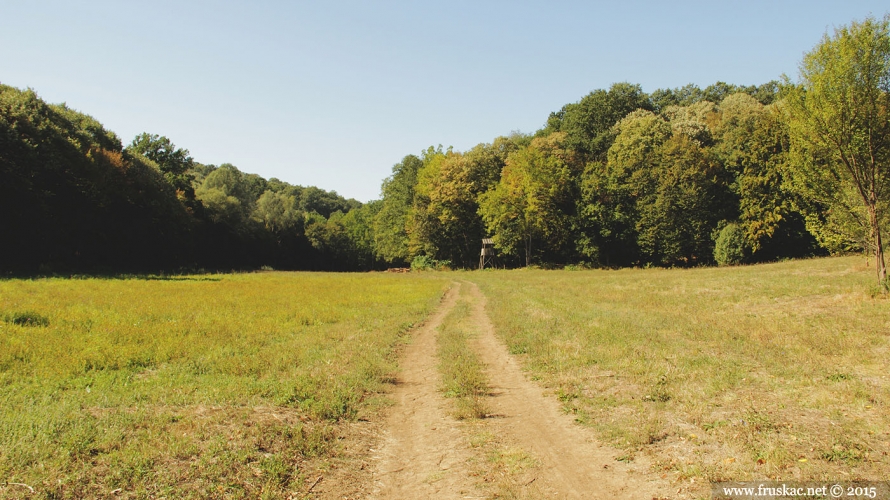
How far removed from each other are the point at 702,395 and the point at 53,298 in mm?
24992

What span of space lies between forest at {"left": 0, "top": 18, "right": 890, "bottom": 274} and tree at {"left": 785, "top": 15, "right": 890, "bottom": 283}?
15 cm

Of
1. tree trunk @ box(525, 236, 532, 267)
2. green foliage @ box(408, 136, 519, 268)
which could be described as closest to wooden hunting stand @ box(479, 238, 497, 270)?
green foliage @ box(408, 136, 519, 268)

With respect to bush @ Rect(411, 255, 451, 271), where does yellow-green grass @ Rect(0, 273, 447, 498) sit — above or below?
below

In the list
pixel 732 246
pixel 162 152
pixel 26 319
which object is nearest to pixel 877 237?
pixel 26 319

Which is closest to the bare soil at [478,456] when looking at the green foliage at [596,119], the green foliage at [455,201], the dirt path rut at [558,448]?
the dirt path rut at [558,448]

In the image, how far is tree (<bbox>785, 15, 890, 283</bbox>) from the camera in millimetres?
19250

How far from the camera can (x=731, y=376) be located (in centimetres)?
1011

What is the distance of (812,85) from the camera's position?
20656mm

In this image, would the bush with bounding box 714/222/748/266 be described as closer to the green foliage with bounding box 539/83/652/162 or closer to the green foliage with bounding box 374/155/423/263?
the green foliage with bounding box 539/83/652/162

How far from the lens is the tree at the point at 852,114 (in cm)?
1925

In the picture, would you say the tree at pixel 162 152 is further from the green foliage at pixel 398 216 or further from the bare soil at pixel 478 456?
the bare soil at pixel 478 456

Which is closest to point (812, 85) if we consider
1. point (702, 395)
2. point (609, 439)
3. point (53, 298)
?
point (702, 395)

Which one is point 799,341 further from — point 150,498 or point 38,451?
point 38,451

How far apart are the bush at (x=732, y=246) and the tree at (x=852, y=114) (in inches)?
1283
